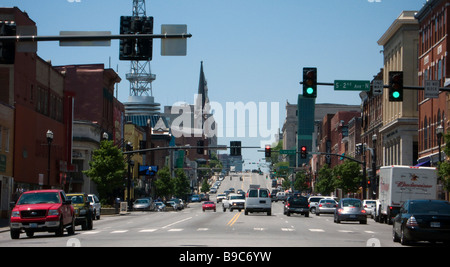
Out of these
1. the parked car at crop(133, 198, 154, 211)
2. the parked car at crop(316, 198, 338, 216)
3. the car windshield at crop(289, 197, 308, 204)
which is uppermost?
the car windshield at crop(289, 197, 308, 204)

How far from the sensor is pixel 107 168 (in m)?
75.8

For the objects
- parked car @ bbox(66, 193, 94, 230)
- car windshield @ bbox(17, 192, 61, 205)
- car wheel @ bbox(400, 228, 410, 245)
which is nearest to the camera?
car wheel @ bbox(400, 228, 410, 245)

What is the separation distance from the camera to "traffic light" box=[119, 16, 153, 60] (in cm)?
2347

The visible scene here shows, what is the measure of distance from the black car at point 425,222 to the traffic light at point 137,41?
10.2 meters

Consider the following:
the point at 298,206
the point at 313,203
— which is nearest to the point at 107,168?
the point at 298,206

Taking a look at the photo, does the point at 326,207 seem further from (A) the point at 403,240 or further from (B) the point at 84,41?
(B) the point at 84,41

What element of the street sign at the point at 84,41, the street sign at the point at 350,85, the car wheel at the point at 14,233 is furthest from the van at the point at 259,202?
the street sign at the point at 84,41

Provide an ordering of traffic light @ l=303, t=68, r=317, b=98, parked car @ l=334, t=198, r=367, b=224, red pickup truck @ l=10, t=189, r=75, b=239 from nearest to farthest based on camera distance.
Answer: red pickup truck @ l=10, t=189, r=75, b=239 → traffic light @ l=303, t=68, r=317, b=98 → parked car @ l=334, t=198, r=367, b=224

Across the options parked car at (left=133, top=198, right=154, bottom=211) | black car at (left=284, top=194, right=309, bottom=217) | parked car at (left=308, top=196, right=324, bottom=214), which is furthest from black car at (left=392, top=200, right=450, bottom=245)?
parked car at (left=133, top=198, right=154, bottom=211)

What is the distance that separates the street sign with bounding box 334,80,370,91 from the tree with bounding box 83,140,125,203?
44014mm

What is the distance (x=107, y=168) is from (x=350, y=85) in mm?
45028

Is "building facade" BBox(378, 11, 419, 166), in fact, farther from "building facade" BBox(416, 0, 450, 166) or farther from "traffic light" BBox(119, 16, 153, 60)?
"traffic light" BBox(119, 16, 153, 60)
